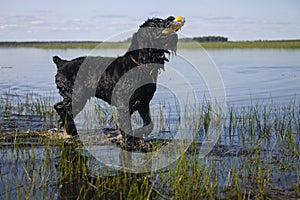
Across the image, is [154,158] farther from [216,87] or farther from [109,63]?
[216,87]

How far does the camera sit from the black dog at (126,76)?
20.3ft

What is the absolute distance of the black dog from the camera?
619 cm

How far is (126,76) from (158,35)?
102 cm

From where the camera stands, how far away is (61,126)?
313 inches

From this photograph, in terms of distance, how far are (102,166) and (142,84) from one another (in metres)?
1.63

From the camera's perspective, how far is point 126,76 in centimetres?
669

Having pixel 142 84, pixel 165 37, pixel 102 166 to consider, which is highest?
pixel 165 37

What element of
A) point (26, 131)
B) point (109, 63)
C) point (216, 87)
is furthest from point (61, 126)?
point (216, 87)

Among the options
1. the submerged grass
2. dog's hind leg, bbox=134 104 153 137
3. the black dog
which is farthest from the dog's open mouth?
the submerged grass

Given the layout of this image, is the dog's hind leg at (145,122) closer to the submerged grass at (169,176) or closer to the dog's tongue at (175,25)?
the submerged grass at (169,176)

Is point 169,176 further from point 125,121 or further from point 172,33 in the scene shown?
point 172,33

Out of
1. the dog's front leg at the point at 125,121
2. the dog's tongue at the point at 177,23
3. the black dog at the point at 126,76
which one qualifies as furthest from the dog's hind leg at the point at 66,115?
the dog's tongue at the point at 177,23

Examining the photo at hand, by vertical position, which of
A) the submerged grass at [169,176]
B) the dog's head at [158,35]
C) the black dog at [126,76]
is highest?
the dog's head at [158,35]

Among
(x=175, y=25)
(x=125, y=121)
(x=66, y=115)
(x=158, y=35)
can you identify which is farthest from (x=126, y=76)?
(x=66, y=115)
